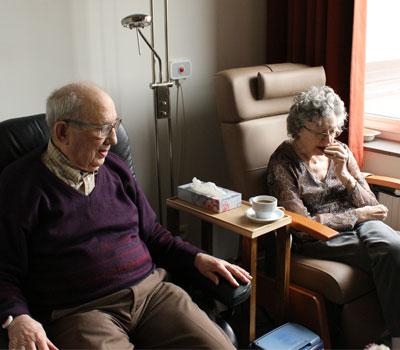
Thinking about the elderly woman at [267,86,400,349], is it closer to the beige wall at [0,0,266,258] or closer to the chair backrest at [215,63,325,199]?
the chair backrest at [215,63,325,199]

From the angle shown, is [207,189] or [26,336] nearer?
[26,336]

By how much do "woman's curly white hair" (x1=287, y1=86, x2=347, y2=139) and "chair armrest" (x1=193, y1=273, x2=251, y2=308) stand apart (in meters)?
0.83

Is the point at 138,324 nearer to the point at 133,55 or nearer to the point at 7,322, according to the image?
the point at 7,322

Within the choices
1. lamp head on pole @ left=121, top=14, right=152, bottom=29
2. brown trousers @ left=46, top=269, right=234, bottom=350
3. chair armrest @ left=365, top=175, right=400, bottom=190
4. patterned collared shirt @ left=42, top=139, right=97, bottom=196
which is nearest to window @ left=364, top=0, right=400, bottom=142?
chair armrest @ left=365, top=175, right=400, bottom=190

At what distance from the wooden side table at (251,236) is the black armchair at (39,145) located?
0.23m

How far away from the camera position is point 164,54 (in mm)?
2482

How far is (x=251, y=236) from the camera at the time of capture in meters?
1.82

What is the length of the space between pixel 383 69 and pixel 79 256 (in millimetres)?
2104

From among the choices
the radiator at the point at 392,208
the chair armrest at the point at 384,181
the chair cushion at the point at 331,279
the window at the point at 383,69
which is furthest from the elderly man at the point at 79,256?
the window at the point at 383,69

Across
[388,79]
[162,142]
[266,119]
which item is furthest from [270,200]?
[388,79]

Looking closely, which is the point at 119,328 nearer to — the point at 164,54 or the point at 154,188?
the point at 154,188

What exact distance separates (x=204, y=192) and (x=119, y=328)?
2.27 feet

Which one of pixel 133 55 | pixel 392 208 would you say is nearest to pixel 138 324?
pixel 133 55

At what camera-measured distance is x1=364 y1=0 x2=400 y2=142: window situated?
9.18ft
